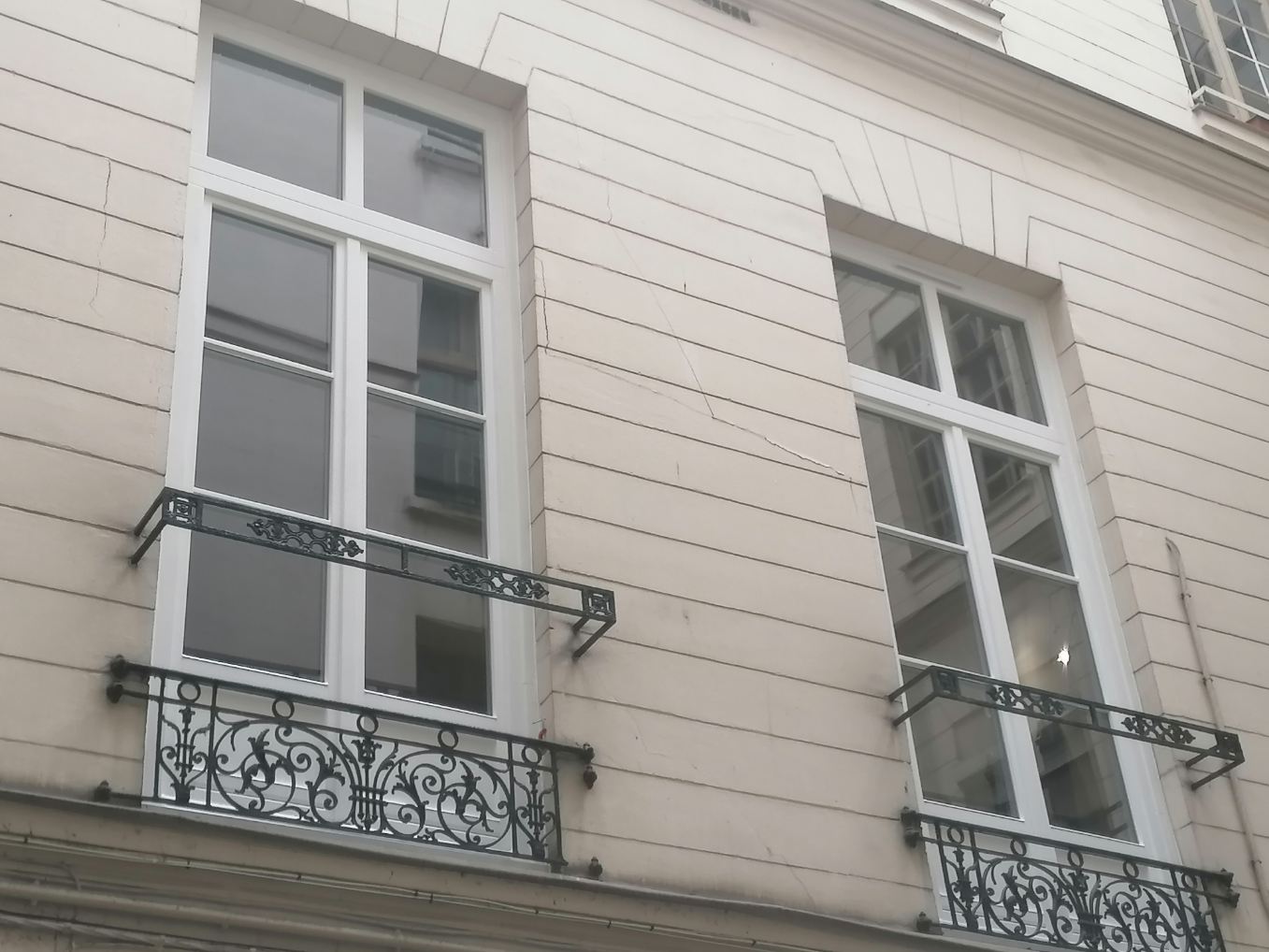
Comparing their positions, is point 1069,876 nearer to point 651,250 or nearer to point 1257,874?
point 1257,874

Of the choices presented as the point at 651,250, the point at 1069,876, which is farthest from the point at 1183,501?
the point at 651,250

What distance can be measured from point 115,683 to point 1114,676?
402 centimetres

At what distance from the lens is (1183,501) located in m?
7.43

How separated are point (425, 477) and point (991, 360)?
2997 mm

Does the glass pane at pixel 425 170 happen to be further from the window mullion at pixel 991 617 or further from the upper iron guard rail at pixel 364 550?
the window mullion at pixel 991 617

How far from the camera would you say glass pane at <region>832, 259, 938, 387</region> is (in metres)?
7.30

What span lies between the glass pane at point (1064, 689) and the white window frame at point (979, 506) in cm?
5

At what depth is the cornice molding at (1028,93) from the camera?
8.00 metres

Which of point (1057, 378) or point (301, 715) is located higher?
point (1057, 378)

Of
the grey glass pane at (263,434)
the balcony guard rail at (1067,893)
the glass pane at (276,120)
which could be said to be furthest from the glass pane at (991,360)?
the grey glass pane at (263,434)

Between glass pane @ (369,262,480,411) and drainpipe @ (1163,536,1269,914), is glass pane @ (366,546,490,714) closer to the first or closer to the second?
glass pane @ (369,262,480,411)

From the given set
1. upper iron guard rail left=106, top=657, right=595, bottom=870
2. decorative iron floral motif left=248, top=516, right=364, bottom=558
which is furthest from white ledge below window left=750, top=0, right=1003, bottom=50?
upper iron guard rail left=106, top=657, right=595, bottom=870

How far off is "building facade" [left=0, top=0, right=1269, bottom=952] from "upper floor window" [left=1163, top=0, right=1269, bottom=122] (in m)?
1.75

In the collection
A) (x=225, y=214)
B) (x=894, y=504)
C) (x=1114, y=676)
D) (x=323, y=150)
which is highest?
(x=323, y=150)
